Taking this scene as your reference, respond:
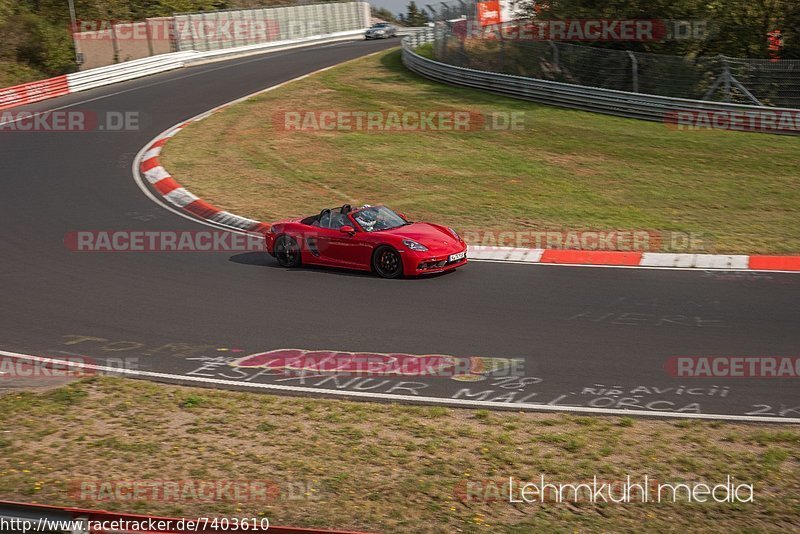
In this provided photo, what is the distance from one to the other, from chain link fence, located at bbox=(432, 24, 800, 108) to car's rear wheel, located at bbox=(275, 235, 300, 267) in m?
15.4

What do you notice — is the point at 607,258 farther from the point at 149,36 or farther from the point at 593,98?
the point at 149,36

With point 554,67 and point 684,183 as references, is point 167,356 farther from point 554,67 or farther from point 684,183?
point 554,67

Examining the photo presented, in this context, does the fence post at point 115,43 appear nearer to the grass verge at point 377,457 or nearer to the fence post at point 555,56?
the fence post at point 555,56

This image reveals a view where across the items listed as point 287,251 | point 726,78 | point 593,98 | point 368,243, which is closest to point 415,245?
point 368,243

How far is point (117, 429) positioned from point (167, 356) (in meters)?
2.39

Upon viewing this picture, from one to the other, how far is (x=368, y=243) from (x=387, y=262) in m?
0.48

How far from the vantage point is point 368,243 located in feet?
49.6

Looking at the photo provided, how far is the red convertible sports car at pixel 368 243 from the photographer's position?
14.7 metres

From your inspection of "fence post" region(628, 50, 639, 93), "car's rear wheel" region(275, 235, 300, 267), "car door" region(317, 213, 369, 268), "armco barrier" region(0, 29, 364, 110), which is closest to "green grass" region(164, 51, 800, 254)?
"fence post" region(628, 50, 639, 93)

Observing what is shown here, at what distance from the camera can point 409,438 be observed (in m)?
9.07

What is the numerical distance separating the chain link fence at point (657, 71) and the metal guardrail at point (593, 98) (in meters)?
0.71

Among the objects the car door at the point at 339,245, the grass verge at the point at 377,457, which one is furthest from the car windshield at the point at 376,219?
the grass verge at the point at 377,457

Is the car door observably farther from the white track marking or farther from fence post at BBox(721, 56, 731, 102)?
fence post at BBox(721, 56, 731, 102)

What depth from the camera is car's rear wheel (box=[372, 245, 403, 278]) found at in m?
14.9
